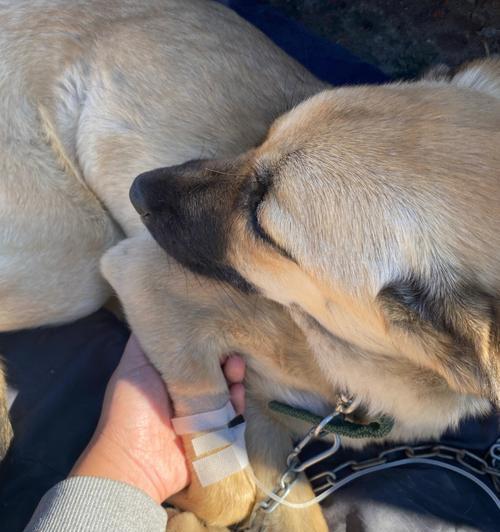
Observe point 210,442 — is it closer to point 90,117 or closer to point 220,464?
point 220,464

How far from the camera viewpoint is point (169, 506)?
2592 mm

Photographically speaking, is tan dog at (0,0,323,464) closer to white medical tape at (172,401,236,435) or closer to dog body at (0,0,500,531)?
dog body at (0,0,500,531)

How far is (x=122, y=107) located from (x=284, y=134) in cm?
88

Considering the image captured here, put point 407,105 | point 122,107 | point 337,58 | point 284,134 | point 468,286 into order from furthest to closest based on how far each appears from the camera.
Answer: point 337,58 → point 122,107 → point 284,134 → point 407,105 → point 468,286

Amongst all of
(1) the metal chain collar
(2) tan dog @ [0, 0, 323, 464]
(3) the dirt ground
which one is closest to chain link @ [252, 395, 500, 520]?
(1) the metal chain collar

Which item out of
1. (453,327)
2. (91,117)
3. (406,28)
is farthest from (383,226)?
(406,28)

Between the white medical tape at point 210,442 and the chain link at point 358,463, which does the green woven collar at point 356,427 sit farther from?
the white medical tape at point 210,442

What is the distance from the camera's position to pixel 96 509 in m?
2.04

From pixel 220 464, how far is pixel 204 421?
19 cm

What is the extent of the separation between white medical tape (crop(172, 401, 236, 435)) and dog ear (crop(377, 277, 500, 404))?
2.92 feet

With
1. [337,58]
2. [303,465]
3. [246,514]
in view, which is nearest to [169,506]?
[246,514]

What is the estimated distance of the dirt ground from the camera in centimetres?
389

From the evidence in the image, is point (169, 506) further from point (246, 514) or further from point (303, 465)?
point (303, 465)

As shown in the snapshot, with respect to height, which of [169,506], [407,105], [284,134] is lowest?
[169,506]
